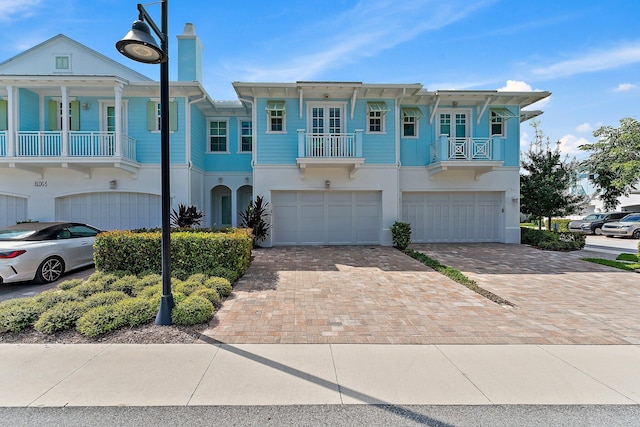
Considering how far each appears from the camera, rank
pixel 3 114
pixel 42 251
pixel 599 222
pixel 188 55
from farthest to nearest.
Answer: pixel 599 222 < pixel 188 55 < pixel 3 114 < pixel 42 251

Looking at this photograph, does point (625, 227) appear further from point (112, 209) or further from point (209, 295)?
point (112, 209)

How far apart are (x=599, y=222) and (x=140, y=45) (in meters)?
27.2

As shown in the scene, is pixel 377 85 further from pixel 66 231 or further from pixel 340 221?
pixel 66 231

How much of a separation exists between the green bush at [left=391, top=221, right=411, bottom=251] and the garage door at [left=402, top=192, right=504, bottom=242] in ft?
4.68

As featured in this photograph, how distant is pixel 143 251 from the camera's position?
691cm

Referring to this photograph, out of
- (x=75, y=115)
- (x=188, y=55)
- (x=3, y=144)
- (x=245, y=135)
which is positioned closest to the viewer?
(x=3, y=144)

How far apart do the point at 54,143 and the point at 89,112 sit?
5.93 feet

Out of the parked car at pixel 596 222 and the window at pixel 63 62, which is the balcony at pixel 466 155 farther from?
the window at pixel 63 62

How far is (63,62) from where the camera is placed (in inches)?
473

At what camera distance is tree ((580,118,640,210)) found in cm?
951

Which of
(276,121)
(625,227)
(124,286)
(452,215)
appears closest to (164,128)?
(124,286)

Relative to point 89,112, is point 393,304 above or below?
below

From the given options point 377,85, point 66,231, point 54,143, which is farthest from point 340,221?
point 54,143

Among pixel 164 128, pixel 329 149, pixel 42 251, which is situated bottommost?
pixel 42 251
